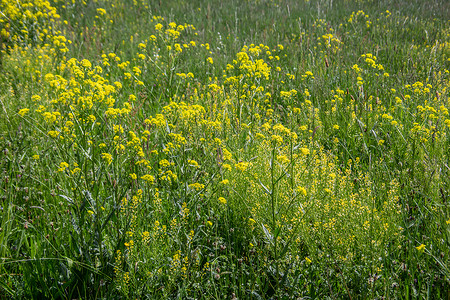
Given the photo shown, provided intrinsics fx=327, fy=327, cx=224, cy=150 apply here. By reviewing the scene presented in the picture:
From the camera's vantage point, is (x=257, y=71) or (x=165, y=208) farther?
(x=257, y=71)

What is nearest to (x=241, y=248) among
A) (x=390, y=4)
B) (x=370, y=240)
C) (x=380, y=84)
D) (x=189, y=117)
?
(x=370, y=240)

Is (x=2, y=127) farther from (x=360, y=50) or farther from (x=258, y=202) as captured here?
(x=360, y=50)

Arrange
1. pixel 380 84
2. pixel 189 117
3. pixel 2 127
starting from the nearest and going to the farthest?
pixel 189 117 → pixel 2 127 → pixel 380 84

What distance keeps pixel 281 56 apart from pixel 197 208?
3755 mm

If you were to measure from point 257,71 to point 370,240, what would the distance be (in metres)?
1.99

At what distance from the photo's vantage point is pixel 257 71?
10.4ft

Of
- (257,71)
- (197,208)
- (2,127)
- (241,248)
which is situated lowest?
(241,248)

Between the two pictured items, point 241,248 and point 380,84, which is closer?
point 241,248

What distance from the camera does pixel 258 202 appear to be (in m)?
1.92

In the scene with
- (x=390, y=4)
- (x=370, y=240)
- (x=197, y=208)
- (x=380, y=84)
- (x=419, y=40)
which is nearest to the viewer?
(x=370, y=240)

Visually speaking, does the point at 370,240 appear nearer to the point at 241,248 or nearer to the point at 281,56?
the point at 241,248

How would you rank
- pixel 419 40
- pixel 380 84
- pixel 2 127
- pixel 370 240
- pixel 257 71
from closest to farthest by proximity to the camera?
pixel 370 240 → pixel 2 127 → pixel 257 71 → pixel 380 84 → pixel 419 40

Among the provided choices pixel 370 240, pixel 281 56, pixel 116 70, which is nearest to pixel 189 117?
pixel 370 240

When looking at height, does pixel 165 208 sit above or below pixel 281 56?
below
